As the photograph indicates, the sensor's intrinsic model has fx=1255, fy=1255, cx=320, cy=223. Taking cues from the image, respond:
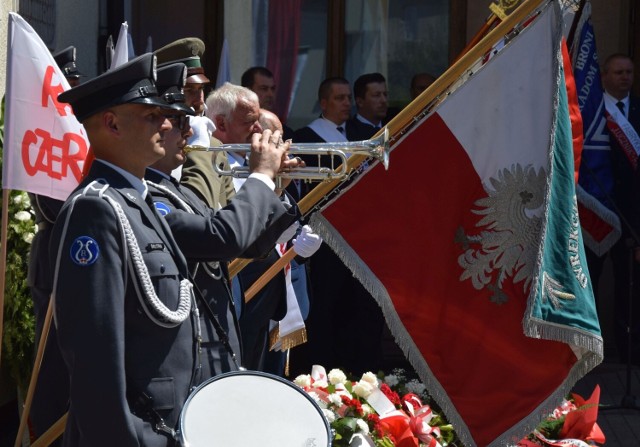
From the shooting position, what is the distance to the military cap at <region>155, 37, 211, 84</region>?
5.14 m

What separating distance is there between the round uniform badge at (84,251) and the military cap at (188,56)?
2.12m

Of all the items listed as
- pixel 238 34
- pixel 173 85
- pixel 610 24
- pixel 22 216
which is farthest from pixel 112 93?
pixel 610 24

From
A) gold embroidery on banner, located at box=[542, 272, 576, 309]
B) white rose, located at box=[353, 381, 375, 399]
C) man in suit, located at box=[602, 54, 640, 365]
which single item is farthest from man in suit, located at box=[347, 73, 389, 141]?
gold embroidery on banner, located at box=[542, 272, 576, 309]

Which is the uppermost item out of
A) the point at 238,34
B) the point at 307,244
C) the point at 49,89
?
the point at 238,34

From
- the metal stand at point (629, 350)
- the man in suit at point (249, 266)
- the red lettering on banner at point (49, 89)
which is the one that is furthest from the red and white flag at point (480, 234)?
the metal stand at point (629, 350)

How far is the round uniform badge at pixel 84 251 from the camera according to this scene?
3061 mm

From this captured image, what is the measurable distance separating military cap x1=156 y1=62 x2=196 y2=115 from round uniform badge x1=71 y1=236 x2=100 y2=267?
21.2 inches

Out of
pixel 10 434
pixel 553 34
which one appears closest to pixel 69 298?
pixel 553 34

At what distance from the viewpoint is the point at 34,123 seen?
14.9ft

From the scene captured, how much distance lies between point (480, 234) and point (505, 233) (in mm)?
106

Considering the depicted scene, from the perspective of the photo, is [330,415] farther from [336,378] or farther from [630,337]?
[630,337]

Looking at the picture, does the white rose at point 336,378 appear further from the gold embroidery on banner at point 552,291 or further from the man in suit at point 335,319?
the man in suit at point 335,319

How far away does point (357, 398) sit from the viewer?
5.02 m

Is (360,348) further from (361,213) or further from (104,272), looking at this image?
(104,272)
